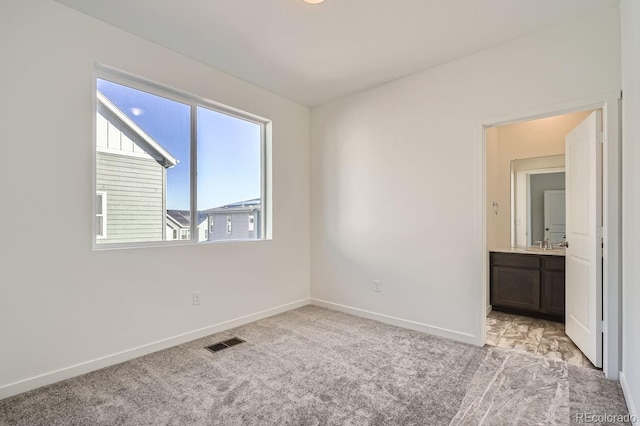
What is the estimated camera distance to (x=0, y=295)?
2.11 metres

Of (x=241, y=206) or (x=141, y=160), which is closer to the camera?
(x=141, y=160)

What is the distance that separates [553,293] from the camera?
3660 mm

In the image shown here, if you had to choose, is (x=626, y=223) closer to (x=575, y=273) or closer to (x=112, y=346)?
(x=575, y=273)

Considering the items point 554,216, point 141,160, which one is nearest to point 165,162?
point 141,160

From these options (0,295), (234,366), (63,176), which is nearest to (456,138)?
(234,366)

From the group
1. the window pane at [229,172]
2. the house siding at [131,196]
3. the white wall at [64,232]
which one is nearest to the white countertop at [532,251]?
the window pane at [229,172]

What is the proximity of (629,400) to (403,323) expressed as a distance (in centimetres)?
184

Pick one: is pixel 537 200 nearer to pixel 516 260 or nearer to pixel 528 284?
pixel 516 260

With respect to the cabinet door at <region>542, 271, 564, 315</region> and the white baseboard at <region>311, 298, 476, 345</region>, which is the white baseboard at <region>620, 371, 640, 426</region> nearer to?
the white baseboard at <region>311, 298, 476, 345</region>

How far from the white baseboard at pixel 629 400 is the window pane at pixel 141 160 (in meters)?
3.60

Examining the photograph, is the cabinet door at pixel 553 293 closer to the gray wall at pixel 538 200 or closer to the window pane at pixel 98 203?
the gray wall at pixel 538 200

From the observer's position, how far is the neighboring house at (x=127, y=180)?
2.67 m

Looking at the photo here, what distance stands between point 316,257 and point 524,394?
2755 millimetres

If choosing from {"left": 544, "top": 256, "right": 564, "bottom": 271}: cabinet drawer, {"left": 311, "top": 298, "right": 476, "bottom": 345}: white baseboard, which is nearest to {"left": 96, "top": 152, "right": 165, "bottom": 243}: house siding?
{"left": 311, "top": 298, "right": 476, "bottom": 345}: white baseboard
